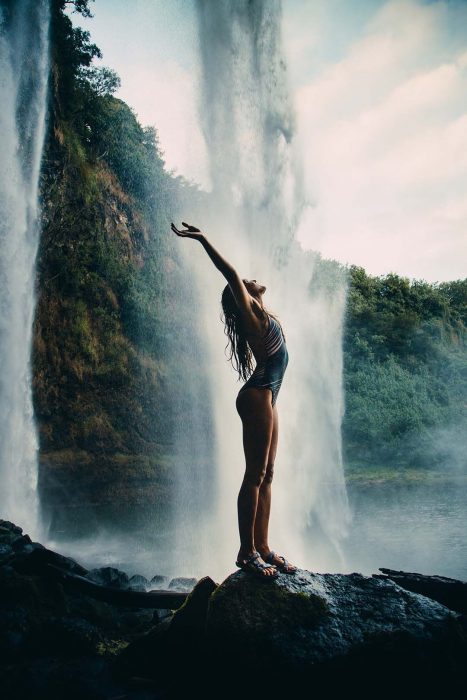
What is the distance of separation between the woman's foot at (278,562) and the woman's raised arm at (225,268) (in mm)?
1647

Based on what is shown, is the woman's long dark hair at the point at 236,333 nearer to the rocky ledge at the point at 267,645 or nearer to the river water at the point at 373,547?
the rocky ledge at the point at 267,645

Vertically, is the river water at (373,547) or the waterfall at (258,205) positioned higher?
the waterfall at (258,205)

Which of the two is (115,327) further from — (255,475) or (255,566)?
(255,566)

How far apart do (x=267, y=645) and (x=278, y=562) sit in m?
0.56

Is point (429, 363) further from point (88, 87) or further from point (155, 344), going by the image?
point (88, 87)

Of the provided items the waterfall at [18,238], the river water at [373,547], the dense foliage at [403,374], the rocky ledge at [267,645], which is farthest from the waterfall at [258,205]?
the dense foliage at [403,374]

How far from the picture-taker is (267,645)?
246 centimetres

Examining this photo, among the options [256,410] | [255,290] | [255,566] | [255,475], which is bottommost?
[255,566]

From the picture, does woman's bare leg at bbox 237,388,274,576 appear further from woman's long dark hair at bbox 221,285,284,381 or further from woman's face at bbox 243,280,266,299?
woman's face at bbox 243,280,266,299

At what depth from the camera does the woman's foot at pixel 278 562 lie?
2.90 meters

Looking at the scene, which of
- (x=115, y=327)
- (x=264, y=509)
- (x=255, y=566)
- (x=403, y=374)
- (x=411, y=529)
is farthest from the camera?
(x=403, y=374)

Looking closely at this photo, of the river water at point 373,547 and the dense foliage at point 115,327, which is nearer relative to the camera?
the river water at point 373,547

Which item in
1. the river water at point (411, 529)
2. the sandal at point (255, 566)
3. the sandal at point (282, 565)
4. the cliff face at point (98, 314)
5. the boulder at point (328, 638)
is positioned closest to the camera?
the boulder at point (328, 638)

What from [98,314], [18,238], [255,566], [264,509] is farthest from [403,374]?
[255,566]
